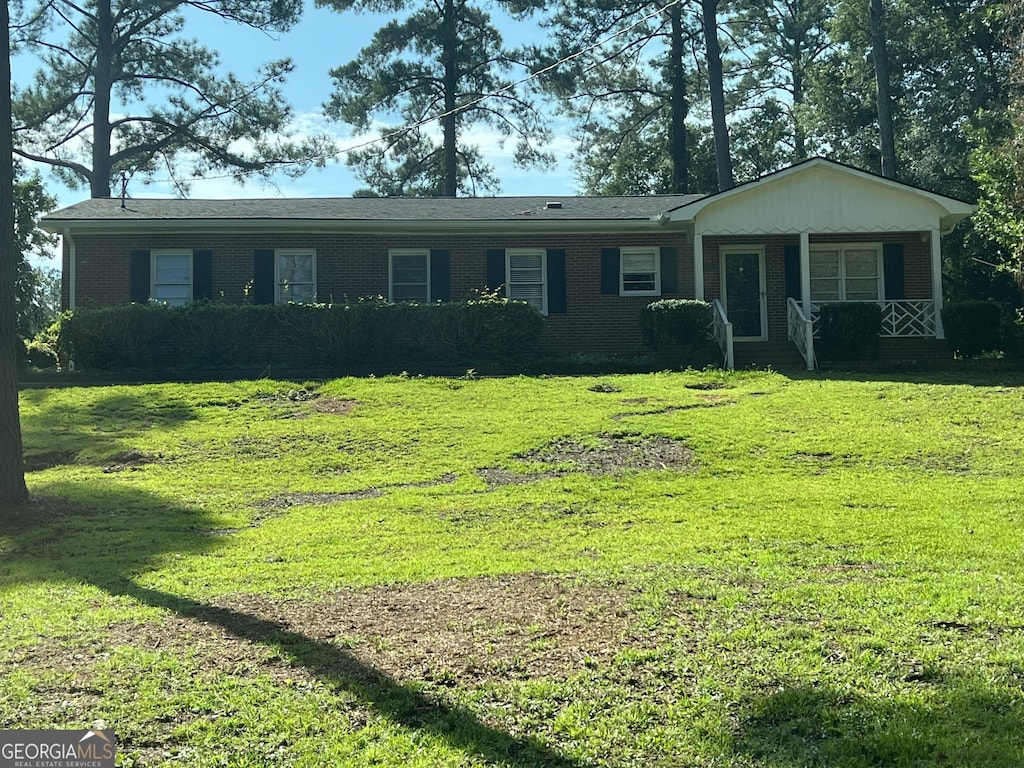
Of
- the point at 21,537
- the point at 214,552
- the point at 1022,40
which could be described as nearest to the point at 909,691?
the point at 214,552

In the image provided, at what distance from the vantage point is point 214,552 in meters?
6.59

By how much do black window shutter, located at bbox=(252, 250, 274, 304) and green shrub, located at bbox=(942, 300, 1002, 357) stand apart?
13129 millimetres

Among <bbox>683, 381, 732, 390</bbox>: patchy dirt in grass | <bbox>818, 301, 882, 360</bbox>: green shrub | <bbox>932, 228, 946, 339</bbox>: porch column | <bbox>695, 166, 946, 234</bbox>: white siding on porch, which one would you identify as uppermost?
<bbox>695, 166, 946, 234</bbox>: white siding on porch

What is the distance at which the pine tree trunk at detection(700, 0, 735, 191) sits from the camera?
2780cm

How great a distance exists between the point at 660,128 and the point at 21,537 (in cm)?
3035

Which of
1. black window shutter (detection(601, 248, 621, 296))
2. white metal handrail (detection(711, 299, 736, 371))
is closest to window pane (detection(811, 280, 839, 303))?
white metal handrail (detection(711, 299, 736, 371))

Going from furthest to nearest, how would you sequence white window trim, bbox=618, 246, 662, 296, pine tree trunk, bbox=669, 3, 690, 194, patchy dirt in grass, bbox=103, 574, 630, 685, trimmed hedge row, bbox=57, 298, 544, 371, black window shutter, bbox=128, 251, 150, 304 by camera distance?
pine tree trunk, bbox=669, 3, 690, 194
white window trim, bbox=618, 246, 662, 296
black window shutter, bbox=128, 251, 150, 304
trimmed hedge row, bbox=57, 298, 544, 371
patchy dirt in grass, bbox=103, 574, 630, 685

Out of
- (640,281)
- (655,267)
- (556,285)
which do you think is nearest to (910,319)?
(655,267)

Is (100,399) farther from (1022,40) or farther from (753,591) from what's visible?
(1022,40)

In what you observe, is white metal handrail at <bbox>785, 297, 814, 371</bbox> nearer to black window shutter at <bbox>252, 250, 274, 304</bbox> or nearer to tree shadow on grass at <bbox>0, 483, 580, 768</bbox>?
black window shutter at <bbox>252, 250, 274, 304</bbox>

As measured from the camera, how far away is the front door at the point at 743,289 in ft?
61.8

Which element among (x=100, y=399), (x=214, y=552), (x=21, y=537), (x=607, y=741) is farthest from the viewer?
(x=100, y=399)

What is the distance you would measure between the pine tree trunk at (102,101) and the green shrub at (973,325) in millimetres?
26211

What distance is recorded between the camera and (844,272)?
742 inches
